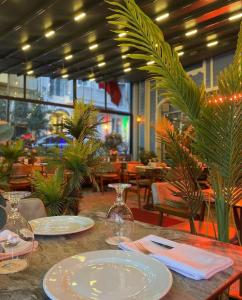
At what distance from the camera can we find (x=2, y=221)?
3.00ft

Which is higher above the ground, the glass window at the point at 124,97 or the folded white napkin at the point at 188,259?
the glass window at the point at 124,97

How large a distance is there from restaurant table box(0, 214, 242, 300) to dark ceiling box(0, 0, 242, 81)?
5.38 m

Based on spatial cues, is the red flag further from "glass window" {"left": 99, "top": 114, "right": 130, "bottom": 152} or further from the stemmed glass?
the stemmed glass

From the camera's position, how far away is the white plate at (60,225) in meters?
1.25

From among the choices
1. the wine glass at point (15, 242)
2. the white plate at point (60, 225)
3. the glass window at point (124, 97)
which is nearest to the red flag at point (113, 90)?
the glass window at point (124, 97)

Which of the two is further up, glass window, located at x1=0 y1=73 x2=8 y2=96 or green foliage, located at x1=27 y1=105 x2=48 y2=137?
glass window, located at x1=0 y1=73 x2=8 y2=96

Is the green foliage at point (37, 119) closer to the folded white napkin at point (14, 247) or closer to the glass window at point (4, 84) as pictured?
the glass window at point (4, 84)

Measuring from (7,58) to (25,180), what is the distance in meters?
4.39

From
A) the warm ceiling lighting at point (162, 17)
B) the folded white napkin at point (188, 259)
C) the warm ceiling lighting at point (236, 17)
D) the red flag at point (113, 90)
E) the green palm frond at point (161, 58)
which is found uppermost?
the warm ceiling lighting at point (236, 17)

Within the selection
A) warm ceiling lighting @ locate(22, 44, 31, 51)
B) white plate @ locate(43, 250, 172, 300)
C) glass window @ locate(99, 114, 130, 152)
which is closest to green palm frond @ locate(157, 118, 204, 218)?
white plate @ locate(43, 250, 172, 300)

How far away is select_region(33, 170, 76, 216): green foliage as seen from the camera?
2834 millimetres

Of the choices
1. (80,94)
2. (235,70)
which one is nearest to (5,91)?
(80,94)

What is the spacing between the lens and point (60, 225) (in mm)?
1368

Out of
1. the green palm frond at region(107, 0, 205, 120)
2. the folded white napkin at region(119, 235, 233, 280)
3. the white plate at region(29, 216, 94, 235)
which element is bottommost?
the folded white napkin at region(119, 235, 233, 280)
